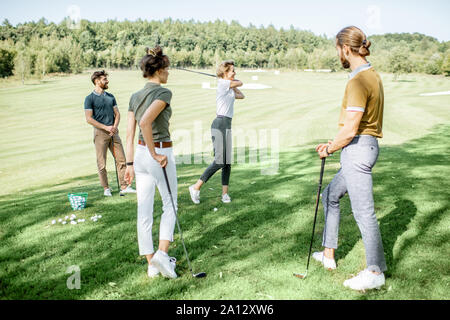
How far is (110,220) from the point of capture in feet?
17.5

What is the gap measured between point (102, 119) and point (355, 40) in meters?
5.27

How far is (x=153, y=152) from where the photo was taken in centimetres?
341

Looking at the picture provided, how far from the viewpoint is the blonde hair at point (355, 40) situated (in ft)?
10.3

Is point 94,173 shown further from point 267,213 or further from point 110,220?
point 267,213

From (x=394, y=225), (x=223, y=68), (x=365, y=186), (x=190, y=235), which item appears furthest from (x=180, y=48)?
(x=365, y=186)

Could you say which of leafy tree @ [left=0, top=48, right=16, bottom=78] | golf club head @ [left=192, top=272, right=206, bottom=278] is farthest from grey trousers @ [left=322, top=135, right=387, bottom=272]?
leafy tree @ [left=0, top=48, right=16, bottom=78]

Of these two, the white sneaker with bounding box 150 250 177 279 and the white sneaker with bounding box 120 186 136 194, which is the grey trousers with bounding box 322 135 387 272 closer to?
the white sneaker with bounding box 150 250 177 279

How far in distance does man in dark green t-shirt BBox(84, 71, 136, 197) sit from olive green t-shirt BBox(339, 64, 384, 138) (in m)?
5.06

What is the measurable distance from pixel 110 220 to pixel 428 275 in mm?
4252

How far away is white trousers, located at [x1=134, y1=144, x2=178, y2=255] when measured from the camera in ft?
11.4

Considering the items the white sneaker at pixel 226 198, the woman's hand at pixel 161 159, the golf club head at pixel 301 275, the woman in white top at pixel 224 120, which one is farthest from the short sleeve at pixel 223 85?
the golf club head at pixel 301 275

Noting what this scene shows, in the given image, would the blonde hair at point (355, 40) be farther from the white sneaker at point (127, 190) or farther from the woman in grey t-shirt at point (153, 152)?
the white sneaker at point (127, 190)

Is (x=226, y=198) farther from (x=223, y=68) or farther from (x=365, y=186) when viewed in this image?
(x=365, y=186)

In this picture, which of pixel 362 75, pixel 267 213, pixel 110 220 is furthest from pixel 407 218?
pixel 110 220
